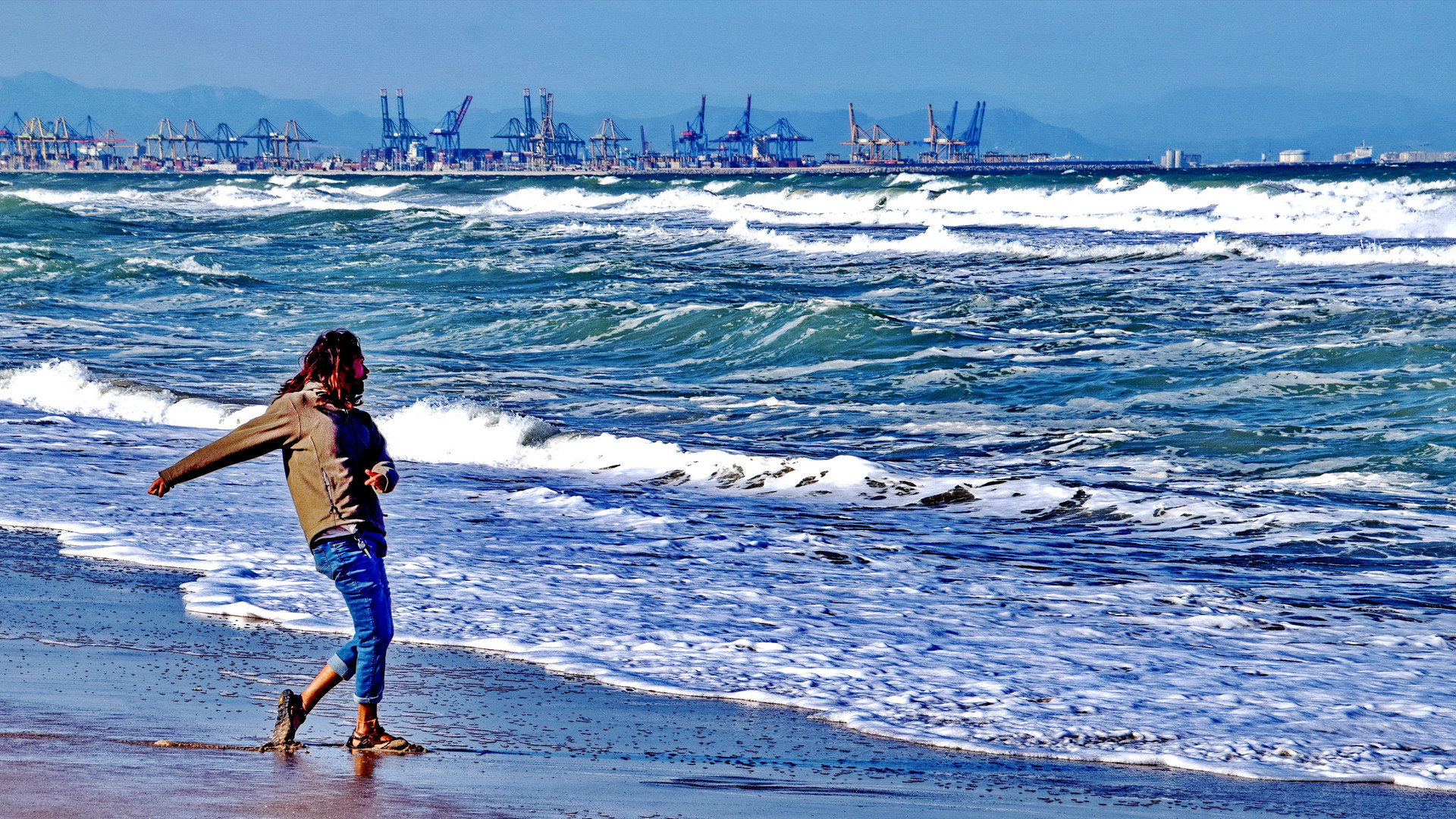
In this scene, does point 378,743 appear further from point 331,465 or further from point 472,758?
point 331,465

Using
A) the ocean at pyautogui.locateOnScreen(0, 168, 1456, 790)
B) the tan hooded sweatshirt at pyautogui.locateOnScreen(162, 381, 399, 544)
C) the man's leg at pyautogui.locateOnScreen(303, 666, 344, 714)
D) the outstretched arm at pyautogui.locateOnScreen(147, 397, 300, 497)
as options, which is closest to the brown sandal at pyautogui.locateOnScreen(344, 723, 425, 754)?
the man's leg at pyautogui.locateOnScreen(303, 666, 344, 714)

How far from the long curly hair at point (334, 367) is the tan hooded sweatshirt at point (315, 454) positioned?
28 millimetres

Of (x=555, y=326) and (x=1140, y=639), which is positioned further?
(x=555, y=326)

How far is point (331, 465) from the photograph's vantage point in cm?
431

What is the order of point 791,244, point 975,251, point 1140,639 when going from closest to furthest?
1. point 1140,639
2. point 975,251
3. point 791,244

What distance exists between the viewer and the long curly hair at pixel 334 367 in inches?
170

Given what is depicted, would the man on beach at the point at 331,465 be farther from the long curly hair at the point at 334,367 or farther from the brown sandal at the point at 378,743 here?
the brown sandal at the point at 378,743

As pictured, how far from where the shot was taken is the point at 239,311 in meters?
25.3

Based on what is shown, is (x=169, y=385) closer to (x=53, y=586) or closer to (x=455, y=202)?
(x=53, y=586)

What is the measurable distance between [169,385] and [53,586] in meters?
9.53

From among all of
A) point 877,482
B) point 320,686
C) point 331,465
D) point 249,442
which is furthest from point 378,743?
point 877,482

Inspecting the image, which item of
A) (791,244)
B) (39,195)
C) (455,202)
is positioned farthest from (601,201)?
(791,244)

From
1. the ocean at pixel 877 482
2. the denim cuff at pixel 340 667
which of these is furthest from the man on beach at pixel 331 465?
the ocean at pixel 877 482

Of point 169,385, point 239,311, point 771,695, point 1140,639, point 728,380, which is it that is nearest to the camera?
point 771,695
